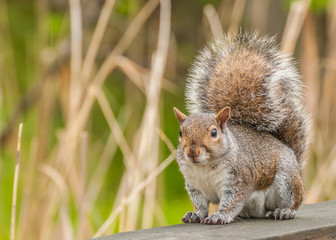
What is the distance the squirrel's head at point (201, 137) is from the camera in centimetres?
181

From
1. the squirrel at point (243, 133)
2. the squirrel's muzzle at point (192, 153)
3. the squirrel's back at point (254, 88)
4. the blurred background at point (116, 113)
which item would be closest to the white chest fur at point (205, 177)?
the squirrel at point (243, 133)

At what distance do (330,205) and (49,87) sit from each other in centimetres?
176

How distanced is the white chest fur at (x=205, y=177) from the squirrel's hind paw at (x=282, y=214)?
18cm

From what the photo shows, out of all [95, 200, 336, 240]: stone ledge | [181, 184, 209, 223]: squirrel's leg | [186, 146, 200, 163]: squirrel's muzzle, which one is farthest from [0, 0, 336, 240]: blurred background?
[95, 200, 336, 240]: stone ledge

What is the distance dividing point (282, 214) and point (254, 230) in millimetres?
319

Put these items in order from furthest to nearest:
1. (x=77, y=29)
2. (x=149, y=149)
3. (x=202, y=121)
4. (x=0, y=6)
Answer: (x=0, y=6) < (x=77, y=29) < (x=149, y=149) < (x=202, y=121)

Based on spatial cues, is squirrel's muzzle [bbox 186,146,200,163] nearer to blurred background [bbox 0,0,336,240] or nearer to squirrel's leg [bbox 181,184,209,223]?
squirrel's leg [bbox 181,184,209,223]

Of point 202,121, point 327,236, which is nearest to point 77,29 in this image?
point 202,121

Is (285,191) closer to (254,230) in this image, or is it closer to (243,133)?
(243,133)

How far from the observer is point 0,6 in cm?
A: 464

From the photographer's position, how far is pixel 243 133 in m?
2.16

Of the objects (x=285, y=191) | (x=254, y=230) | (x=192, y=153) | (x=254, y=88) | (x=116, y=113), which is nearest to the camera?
(x=254, y=230)

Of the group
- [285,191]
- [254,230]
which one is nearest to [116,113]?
[285,191]

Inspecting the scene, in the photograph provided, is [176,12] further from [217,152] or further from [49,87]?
[217,152]
